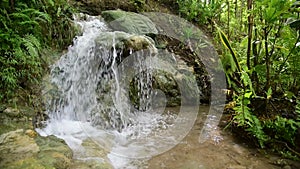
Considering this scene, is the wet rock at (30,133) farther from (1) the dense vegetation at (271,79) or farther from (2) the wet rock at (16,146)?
(1) the dense vegetation at (271,79)

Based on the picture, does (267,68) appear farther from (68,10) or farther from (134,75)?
(68,10)

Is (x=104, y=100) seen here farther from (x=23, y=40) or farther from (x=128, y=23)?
(x=128, y=23)

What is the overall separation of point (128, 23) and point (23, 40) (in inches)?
101

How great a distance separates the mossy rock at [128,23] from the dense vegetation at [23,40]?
4.36ft

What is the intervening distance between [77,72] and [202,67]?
2839 mm

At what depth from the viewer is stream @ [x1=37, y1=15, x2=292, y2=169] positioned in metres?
3.18

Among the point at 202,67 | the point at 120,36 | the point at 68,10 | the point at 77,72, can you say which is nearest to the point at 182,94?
the point at 202,67

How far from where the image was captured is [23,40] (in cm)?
375

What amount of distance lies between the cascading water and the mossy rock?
75cm

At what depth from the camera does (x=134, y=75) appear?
4.95 metres

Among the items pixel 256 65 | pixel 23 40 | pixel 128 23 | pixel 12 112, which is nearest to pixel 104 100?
pixel 12 112

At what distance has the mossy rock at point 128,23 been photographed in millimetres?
5723

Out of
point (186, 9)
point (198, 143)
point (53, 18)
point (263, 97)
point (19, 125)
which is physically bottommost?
point (198, 143)

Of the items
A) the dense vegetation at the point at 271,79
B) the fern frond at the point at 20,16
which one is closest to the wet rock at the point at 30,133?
the fern frond at the point at 20,16
